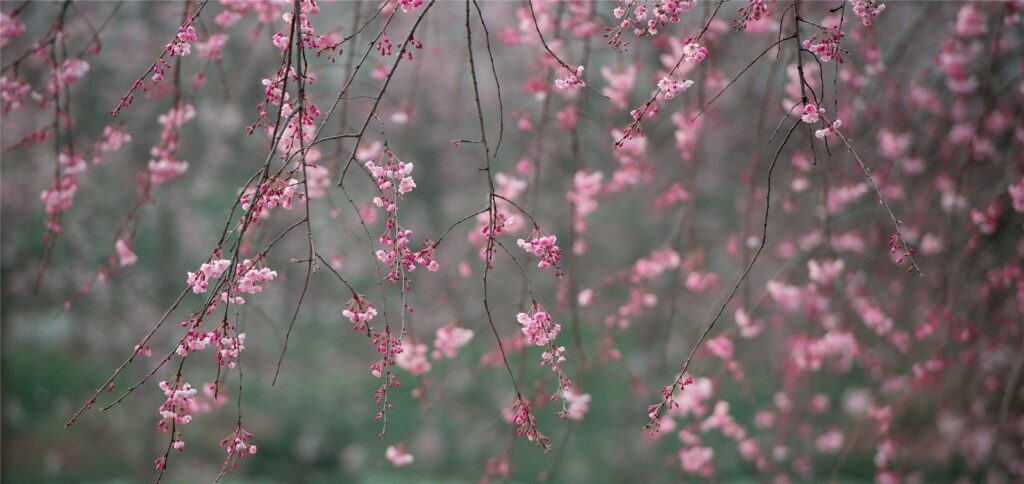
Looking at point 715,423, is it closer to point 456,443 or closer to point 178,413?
point 178,413

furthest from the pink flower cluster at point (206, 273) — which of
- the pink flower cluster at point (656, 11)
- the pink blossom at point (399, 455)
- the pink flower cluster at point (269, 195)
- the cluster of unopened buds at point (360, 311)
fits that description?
the pink blossom at point (399, 455)

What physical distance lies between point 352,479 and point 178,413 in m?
3.82

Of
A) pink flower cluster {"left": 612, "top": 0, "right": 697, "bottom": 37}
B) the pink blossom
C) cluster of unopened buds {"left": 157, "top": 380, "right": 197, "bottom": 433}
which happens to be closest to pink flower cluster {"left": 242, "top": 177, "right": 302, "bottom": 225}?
cluster of unopened buds {"left": 157, "top": 380, "right": 197, "bottom": 433}

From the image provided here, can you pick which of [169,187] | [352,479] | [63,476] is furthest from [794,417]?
[63,476]

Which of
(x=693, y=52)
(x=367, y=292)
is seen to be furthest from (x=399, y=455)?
(x=367, y=292)

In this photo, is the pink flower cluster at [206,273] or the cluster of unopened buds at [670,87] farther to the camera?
the cluster of unopened buds at [670,87]

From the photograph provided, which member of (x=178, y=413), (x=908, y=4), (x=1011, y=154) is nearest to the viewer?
(x=178, y=413)

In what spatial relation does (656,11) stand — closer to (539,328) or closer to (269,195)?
(539,328)

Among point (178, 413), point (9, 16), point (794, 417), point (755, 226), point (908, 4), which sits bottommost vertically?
point (178, 413)

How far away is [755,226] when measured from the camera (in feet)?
14.8

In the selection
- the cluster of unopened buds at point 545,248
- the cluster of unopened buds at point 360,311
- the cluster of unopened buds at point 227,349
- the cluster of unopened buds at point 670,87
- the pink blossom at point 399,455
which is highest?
the cluster of unopened buds at point 670,87

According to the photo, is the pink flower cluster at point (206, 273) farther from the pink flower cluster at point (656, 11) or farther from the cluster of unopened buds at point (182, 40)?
the pink flower cluster at point (656, 11)

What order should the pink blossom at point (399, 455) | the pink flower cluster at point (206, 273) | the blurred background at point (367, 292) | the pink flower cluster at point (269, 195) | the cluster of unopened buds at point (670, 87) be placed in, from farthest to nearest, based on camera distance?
the blurred background at point (367, 292)
the pink blossom at point (399, 455)
the cluster of unopened buds at point (670, 87)
the pink flower cluster at point (206, 273)
the pink flower cluster at point (269, 195)

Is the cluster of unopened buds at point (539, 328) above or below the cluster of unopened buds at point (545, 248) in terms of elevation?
below
